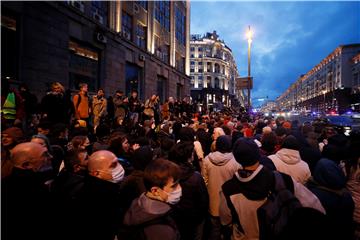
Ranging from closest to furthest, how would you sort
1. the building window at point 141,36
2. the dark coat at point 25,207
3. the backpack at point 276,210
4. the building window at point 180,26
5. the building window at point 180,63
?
the dark coat at point 25,207
the backpack at point 276,210
the building window at point 141,36
the building window at point 180,26
the building window at point 180,63

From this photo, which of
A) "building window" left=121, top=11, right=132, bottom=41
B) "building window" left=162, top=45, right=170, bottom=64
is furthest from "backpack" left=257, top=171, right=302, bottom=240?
"building window" left=162, top=45, right=170, bottom=64

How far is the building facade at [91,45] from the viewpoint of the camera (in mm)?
11070

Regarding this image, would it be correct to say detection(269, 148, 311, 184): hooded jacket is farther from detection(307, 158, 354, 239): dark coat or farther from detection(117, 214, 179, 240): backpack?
detection(117, 214, 179, 240): backpack

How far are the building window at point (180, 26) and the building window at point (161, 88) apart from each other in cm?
881

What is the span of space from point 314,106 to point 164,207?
14675 centimetres

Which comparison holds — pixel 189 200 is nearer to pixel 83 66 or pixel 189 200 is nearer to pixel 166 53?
pixel 83 66

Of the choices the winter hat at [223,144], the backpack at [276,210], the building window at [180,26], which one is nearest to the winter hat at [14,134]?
the winter hat at [223,144]

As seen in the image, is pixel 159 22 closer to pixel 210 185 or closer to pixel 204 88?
pixel 210 185

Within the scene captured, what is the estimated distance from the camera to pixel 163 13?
100.0 feet

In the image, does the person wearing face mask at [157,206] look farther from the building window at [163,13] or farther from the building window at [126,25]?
the building window at [163,13]

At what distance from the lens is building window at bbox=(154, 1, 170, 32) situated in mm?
28484

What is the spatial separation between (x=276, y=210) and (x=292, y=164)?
6.27 ft

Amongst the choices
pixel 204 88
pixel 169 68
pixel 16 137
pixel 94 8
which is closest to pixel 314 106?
pixel 204 88

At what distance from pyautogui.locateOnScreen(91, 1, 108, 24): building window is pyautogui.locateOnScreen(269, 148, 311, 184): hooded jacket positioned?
15810 mm
